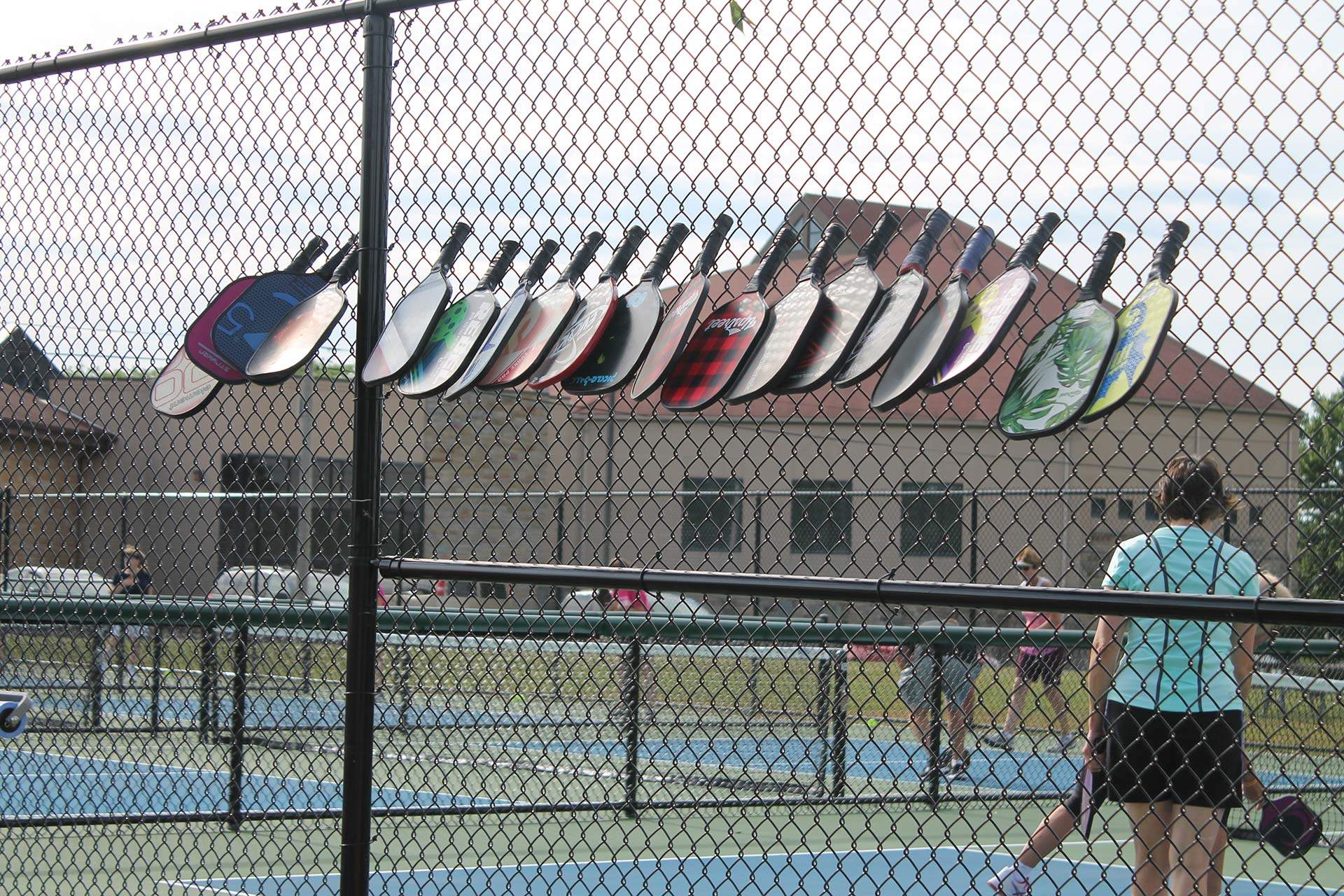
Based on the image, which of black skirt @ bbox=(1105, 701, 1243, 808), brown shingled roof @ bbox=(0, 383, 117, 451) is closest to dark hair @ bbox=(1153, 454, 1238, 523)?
black skirt @ bbox=(1105, 701, 1243, 808)

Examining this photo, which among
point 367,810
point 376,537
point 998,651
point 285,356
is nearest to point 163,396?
point 285,356

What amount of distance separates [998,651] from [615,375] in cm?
714

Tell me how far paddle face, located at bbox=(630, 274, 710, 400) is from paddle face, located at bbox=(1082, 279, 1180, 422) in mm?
918

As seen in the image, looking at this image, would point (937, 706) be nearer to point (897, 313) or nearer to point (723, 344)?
point (723, 344)

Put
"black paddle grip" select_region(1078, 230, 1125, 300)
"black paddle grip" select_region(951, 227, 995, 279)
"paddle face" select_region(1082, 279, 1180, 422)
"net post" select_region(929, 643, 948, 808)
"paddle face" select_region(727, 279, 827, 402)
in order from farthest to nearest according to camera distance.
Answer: "net post" select_region(929, 643, 948, 808) < "paddle face" select_region(727, 279, 827, 402) < "black paddle grip" select_region(951, 227, 995, 279) < "black paddle grip" select_region(1078, 230, 1125, 300) < "paddle face" select_region(1082, 279, 1180, 422)

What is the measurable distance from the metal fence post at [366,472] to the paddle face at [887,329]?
1.22 meters

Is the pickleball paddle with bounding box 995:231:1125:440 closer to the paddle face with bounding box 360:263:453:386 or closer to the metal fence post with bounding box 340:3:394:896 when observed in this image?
the paddle face with bounding box 360:263:453:386

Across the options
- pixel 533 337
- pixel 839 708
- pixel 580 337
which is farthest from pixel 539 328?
pixel 839 708

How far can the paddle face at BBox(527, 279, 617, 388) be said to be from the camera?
3.22m

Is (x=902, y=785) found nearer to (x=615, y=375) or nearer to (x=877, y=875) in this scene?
(x=877, y=875)

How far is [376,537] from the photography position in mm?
3365

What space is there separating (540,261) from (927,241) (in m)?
1.02

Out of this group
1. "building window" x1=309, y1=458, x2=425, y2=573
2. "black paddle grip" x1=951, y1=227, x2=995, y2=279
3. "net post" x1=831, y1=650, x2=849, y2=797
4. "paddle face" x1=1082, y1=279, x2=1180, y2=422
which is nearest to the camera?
"paddle face" x1=1082, y1=279, x2=1180, y2=422

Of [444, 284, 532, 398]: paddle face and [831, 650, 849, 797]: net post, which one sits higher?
[444, 284, 532, 398]: paddle face
